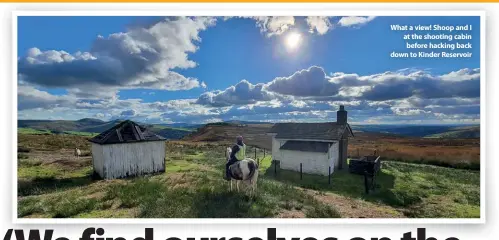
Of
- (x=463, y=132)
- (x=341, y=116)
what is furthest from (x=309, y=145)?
(x=463, y=132)

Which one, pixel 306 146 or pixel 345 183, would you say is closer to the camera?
pixel 345 183

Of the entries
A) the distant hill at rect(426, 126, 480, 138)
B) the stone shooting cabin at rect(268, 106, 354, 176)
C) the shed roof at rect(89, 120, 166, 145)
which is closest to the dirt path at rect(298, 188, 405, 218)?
the stone shooting cabin at rect(268, 106, 354, 176)

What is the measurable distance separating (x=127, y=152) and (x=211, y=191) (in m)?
2.30

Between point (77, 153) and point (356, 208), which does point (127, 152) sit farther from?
point (356, 208)

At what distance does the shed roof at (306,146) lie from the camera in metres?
5.58

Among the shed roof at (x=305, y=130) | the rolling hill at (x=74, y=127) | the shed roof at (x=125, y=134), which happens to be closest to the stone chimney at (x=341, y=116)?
the shed roof at (x=305, y=130)

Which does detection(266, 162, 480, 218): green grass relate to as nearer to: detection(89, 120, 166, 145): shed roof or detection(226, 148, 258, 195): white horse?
detection(226, 148, 258, 195): white horse

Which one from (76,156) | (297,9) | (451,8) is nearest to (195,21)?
(297,9)

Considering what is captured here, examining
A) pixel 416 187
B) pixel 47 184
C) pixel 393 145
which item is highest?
pixel 393 145

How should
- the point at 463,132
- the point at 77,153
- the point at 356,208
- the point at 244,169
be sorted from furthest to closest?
the point at 77,153, the point at 463,132, the point at 356,208, the point at 244,169

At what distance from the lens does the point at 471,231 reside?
14.1 feet

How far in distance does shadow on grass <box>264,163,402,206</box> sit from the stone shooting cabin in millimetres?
181

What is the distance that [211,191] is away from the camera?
4473mm

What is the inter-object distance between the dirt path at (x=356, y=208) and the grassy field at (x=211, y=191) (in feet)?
0.06
